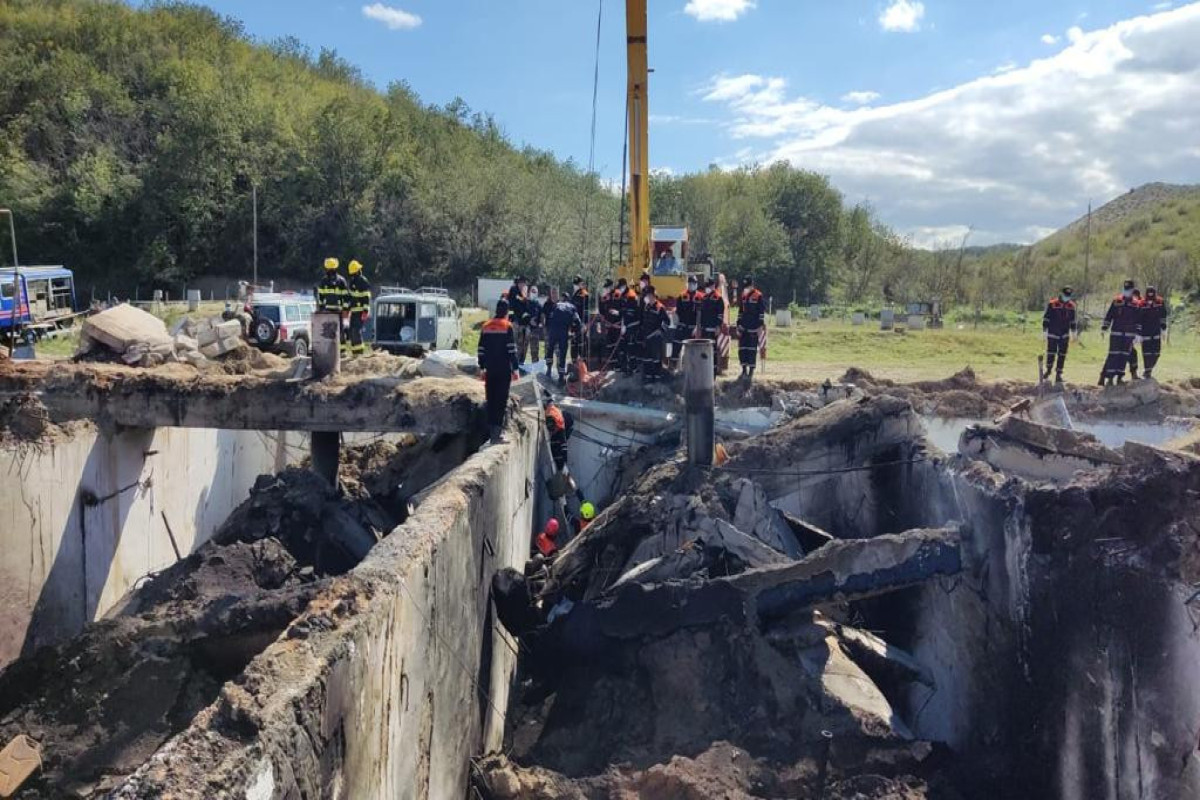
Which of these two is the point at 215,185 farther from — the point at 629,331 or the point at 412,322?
the point at 629,331

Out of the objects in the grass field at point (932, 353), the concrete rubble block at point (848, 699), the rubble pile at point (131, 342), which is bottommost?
the concrete rubble block at point (848, 699)

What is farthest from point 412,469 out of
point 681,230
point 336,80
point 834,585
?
point 336,80

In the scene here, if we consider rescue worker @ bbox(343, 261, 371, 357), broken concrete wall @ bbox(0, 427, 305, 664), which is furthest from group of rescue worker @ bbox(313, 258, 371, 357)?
broken concrete wall @ bbox(0, 427, 305, 664)

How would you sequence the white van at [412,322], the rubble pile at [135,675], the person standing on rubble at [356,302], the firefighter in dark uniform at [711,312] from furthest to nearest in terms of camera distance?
the white van at [412,322] < the firefighter in dark uniform at [711,312] < the person standing on rubble at [356,302] < the rubble pile at [135,675]

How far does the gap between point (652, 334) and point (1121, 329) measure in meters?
7.98

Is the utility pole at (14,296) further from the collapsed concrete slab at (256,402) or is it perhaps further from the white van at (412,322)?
the white van at (412,322)

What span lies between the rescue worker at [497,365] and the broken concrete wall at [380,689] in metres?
2.08

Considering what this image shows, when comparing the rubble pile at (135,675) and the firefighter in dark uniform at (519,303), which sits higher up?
the firefighter in dark uniform at (519,303)

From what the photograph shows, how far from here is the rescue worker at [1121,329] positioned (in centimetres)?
1562

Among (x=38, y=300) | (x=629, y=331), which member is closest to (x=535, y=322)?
(x=629, y=331)

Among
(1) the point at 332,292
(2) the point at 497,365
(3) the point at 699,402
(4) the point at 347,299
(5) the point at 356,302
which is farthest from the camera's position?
(5) the point at 356,302

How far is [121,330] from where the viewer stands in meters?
12.8

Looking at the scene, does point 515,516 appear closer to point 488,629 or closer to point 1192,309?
point 488,629

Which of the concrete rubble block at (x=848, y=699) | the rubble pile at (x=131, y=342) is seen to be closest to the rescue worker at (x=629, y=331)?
the rubble pile at (x=131, y=342)
